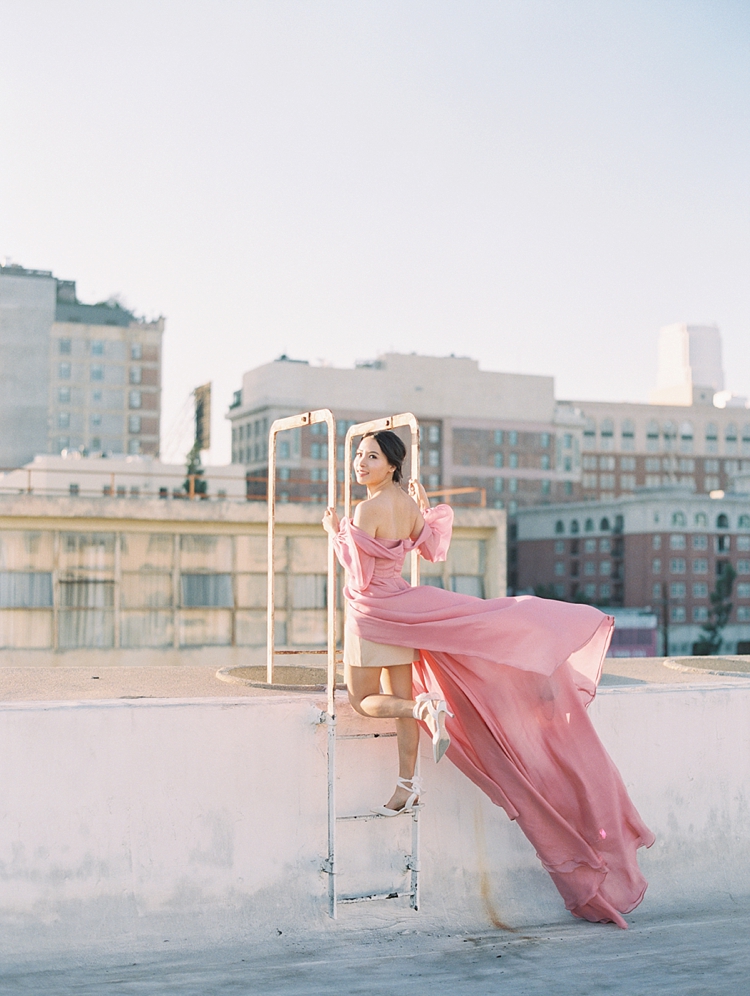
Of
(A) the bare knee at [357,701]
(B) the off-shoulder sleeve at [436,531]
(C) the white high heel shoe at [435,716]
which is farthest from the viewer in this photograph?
(B) the off-shoulder sleeve at [436,531]

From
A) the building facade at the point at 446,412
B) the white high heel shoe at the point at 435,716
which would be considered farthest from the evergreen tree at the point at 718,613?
the white high heel shoe at the point at 435,716

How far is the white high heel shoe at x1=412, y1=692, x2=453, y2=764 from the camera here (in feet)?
18.9

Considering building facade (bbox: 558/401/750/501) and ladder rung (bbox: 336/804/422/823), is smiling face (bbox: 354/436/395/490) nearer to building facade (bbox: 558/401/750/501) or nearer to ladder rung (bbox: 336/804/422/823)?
ladder rung (bbox: 336/804/422/823)

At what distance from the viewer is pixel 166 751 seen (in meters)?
6.07

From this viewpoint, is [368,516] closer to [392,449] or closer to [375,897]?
[392,449]

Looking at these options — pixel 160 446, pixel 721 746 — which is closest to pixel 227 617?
pixel 721 746

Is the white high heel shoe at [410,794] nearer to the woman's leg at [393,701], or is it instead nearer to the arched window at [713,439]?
the woman's leg at [393,701]

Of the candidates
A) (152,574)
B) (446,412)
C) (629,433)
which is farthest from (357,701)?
(629,433)

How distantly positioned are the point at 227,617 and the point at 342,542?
119ft

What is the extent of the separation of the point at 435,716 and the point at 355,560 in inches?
36.9

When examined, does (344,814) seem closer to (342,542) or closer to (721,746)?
(342,542)

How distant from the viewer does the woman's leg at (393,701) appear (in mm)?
6062

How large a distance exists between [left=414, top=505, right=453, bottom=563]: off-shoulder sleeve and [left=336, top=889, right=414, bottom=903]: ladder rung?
1.83 m

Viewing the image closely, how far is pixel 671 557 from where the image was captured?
110 metres
